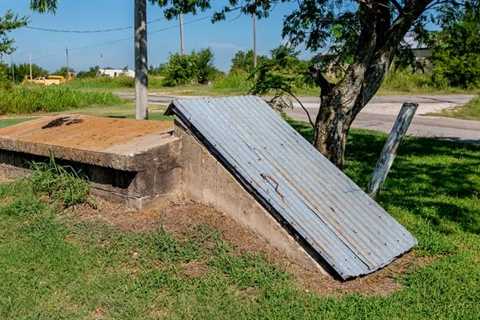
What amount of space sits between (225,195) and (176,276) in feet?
2.95

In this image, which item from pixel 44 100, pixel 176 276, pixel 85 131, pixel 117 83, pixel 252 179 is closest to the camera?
pixel 176 276

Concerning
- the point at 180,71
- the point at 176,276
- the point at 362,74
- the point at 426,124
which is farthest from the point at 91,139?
the point at 180,71

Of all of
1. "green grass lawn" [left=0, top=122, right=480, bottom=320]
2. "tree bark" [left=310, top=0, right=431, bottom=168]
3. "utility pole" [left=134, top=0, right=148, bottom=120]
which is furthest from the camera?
"utility pole" [left=134, top=0, right=148, bottom=120]

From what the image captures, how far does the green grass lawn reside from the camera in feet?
10.6

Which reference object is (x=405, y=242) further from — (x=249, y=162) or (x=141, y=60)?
(x=141, y=60)

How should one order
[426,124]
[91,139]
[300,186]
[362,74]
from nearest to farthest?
[300,186], [91,139], [362,74], [426,124]

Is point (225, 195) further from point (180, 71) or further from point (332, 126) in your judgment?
point (180, 71)

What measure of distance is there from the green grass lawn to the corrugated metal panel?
0.29 metres

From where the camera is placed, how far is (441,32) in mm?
6785

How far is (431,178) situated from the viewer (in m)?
6.87

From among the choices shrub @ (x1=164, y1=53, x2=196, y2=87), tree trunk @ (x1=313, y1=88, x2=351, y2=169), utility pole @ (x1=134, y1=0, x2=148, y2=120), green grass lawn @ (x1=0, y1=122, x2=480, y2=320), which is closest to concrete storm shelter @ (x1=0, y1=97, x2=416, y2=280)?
green grass lawn @ (x1=0, y1=122, x2=480, y2=320)

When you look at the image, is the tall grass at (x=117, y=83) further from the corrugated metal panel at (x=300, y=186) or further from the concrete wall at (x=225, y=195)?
the concrete wall at (x=225, y=195)

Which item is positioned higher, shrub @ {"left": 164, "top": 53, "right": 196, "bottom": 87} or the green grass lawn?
shrub @ {"left": 164, "top": 53, "right": 196, "bottom": 87}

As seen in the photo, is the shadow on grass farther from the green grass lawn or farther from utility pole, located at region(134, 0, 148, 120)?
utility pole, located at region(134, 0, 148, 120)
